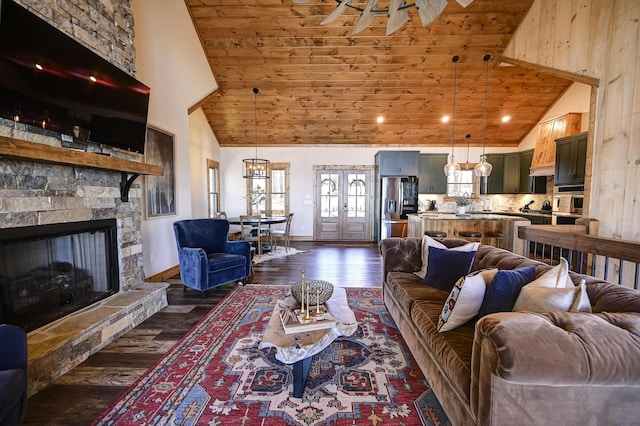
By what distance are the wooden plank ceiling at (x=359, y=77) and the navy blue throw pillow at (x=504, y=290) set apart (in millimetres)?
4494

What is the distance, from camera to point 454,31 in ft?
15.6

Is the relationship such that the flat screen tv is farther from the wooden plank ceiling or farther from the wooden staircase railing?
the wooden staircase railing

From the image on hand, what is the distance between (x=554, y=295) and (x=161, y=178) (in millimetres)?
4754

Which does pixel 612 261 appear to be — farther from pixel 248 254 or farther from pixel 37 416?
pixel 37 416

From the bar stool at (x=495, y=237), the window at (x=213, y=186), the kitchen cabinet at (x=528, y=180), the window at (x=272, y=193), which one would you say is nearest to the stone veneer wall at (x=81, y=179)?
the window at (x=213, y=186)

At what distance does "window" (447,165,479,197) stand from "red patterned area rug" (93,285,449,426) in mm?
6050

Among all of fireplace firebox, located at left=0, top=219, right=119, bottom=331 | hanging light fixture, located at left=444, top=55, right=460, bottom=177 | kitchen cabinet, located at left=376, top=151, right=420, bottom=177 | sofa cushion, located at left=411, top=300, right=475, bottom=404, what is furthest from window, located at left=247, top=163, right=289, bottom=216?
sofa cushion, located at left=411, top=300, right=475, bottom=404

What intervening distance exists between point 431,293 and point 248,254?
268cm

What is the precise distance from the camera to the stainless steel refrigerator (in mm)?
6848

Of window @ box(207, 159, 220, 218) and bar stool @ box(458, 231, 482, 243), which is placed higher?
window @ box(207, 159, 220, 218)

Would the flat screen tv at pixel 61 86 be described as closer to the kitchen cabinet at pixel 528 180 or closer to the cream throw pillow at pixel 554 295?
the cream throw pillow at pixel 554 295

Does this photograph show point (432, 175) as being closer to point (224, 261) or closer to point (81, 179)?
point (224, 261)

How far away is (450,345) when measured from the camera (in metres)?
1.57

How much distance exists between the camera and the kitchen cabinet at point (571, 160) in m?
4.93
